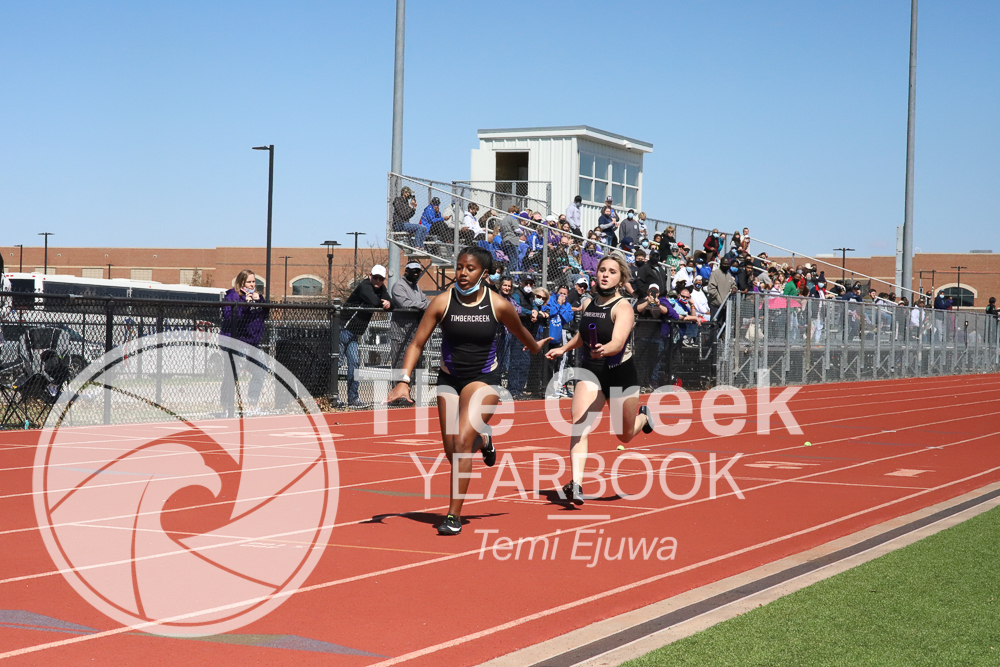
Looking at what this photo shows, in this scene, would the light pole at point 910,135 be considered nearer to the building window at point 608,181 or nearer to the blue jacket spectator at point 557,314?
the building window at point 608,181

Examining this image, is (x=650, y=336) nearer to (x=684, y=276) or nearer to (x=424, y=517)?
(x=684, y=276)

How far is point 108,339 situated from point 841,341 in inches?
899

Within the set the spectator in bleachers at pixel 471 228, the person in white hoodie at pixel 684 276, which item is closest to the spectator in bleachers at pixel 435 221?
the spectator in bleachers at pixel 471 228

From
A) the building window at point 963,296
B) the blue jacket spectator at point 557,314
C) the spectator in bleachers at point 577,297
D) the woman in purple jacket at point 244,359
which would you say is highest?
the building window at point 963,296

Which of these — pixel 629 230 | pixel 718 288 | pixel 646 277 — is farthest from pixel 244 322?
pixel 629 230

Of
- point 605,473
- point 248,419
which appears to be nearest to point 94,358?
point 248,419

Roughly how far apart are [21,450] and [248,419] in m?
4.24

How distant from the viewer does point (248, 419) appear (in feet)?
54.9

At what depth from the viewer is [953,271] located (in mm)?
93750

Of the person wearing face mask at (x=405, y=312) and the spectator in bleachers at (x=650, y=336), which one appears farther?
the spectator in bleachers at (x=650, y=336)

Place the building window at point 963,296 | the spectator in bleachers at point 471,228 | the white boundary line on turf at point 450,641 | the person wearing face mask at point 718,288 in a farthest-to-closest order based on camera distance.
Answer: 1. the building window at point 963,296
2. the person wearing face mask at point 718,288
3. the spectator in bleachers at point 471,228
4. the white boundary line on turf at point 450,641

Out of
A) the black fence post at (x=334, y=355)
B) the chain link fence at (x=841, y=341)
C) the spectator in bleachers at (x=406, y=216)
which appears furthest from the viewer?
the chain link fence at (x=841, y=341)

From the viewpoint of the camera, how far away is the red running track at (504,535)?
18.5 ft

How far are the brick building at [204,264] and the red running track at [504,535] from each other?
74610 mm
